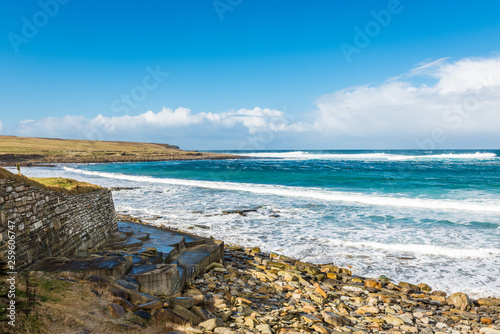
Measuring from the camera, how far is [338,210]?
21.2 meters

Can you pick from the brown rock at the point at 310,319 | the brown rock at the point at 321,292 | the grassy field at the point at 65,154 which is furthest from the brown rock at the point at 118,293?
the grassy field at the point at 65,154

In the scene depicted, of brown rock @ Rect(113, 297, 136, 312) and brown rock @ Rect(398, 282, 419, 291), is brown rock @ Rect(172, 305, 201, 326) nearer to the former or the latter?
brown rock @ Rect(113, 297, 136, 312)

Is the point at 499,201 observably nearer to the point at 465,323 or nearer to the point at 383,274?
the point at 383,274

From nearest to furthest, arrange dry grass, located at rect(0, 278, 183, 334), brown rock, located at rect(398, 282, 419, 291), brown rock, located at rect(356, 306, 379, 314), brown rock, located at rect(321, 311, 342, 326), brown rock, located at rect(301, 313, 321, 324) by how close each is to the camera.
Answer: dry grass, located at rect(0, 278, 183, 334) → brown rock, located at rect(301, 313, 321, 324) → brown rock, located at rect(321, 311, 342, 326) → brown rock, located at rect(356, 306, 379, 314) → brown rock, located at rect(398, 282, 419, 291)

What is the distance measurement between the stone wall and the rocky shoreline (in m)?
3.89

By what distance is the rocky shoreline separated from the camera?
6480mm

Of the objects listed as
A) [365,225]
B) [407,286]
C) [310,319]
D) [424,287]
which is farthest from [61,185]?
[365,225]

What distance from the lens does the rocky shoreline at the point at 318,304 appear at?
6.48 metres

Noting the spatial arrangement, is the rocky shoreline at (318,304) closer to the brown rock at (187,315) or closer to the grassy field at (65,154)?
the brown rock at (187,315)

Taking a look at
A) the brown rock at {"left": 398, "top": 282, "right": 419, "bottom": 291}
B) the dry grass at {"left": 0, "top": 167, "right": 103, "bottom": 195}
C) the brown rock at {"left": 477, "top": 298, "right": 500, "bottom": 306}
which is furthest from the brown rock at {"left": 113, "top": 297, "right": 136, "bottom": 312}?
the brown rock at {"left": 477, "top": 298, "right": 500, "bottom": 306}

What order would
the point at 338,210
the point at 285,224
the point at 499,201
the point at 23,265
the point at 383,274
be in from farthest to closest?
the point at 499,201, the point at 338,210, the point at 285,224, the point at 383,274, the point at 23,265

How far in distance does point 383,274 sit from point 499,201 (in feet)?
67.3

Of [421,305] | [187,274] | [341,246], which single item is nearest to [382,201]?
[341,246]

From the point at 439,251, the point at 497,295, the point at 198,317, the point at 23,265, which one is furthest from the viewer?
the point at 439,251
